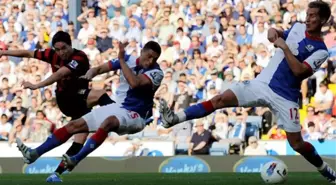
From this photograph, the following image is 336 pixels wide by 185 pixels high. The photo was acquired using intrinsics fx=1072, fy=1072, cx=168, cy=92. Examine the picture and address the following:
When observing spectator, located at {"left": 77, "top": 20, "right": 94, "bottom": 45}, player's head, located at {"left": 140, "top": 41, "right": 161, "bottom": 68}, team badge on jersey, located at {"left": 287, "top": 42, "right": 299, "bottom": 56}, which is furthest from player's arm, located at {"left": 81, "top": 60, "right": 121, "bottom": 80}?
spectator, located at {"left": 77, "top": 20, "right": 94, "bottom": 45}

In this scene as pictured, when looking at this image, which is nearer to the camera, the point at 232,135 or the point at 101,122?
the point at 101,122

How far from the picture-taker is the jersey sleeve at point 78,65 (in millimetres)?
16969

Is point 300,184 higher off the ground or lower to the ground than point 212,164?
higher

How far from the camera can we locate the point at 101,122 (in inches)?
634

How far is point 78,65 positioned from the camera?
17031 millimetres

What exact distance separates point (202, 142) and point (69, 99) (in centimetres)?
670

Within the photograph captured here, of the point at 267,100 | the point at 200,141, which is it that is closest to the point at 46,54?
the point at 267,100

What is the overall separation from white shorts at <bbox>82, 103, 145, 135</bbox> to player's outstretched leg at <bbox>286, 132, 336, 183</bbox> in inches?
96.2

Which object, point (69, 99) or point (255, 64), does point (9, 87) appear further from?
point (69, 99)

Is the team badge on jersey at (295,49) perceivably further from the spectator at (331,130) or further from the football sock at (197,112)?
the spectator at (331,130)

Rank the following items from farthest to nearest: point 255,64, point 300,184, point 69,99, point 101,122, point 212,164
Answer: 1. point 255,64
2. point 212,164
3. point 69,99
4. point 101,122
5. point 300,184

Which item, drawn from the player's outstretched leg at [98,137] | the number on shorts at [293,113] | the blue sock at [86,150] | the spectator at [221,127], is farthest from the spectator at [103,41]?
the number on shorts at [293,113]

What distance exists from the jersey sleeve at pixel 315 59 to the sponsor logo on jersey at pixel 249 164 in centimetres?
803

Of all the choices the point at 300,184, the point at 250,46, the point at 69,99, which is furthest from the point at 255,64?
the point at 300,184
